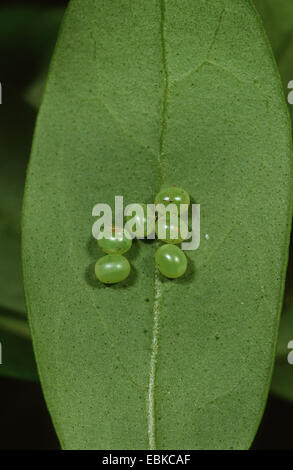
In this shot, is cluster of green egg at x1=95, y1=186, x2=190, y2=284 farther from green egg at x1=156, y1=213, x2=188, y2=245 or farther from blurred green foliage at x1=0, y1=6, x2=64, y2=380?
blurred green foliage at x1=0, y1=6, x2=64, y2=380

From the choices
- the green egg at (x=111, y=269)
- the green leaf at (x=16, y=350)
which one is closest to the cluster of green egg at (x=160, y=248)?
the green egg at (x=111, y=269)

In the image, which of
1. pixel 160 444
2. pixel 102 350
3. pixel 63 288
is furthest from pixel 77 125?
pixel 160 444

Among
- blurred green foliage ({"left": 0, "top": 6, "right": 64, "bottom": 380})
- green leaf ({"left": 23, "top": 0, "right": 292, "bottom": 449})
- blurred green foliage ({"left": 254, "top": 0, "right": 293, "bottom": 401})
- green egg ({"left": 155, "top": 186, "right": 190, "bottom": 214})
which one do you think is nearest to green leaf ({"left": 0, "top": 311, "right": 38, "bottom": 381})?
blurred green foliage ({"left": 0, "top": 6, "right": 64, "bottom": 380})

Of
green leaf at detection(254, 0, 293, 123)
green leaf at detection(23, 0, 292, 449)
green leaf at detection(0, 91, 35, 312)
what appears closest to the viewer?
green leaf at detection(23, 0, 292, 449)

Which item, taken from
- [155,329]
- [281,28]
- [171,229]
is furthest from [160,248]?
[281,28]

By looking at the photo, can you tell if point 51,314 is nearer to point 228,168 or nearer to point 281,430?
point 228,168

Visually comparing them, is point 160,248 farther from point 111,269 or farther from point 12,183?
point 12,183

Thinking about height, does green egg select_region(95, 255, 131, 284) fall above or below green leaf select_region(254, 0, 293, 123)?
below
